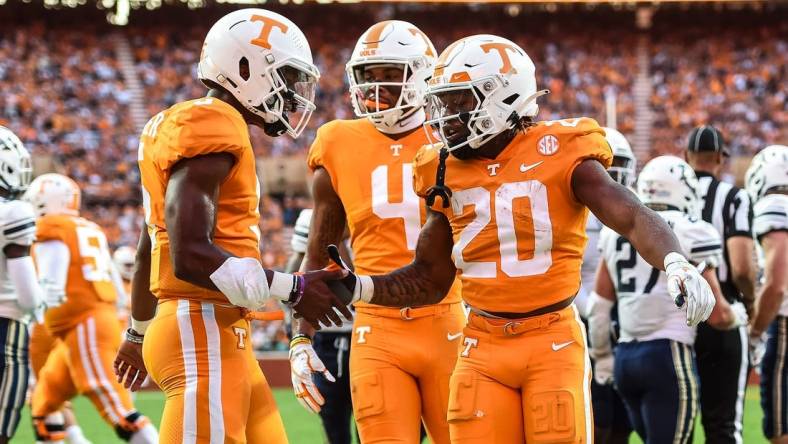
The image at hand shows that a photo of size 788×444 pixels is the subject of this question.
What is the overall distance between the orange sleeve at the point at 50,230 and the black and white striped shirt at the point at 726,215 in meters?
3.99

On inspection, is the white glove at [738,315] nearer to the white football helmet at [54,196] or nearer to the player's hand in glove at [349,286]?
the player's hand in glove at [349,286]

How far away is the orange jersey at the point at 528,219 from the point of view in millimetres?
3531

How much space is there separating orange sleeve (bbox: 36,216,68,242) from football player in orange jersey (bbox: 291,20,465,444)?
3099 millimetres

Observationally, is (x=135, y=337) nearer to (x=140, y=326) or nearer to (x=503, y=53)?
(x=140, y=326)

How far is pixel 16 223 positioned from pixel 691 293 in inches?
147

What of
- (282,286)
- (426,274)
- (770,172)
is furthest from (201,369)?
(770,172)

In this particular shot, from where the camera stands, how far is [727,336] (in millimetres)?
5539

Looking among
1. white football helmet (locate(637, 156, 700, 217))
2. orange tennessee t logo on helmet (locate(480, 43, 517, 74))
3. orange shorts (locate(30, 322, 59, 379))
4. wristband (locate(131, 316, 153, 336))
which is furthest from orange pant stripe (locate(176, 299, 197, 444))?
orange shorts (locate(30, 322, 59, 379))

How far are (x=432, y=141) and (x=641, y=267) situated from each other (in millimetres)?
1383

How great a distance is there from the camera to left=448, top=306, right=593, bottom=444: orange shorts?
3436mm

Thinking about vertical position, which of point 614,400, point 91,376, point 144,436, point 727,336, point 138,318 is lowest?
point 144,436

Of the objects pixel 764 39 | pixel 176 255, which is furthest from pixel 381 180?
pixel 764 39

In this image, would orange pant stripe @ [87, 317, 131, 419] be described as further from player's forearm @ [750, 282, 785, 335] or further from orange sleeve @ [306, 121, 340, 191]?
player's forearm @ [750, 282, 785, 335]

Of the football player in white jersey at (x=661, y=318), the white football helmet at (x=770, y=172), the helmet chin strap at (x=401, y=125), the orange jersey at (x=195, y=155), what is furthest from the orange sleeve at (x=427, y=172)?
the white football helmet at (x=770, y=172)
